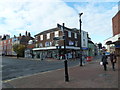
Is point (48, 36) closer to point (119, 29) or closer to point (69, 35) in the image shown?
point (69, 35)

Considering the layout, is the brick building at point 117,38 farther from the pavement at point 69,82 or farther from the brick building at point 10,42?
the brick building at point 10,42

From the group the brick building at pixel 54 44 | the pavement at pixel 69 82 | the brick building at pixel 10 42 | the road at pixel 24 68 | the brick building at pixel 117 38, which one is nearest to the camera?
the pavement at pixel 69 82

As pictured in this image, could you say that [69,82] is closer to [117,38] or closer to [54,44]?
[117,38]

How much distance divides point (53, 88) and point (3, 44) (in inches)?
2929

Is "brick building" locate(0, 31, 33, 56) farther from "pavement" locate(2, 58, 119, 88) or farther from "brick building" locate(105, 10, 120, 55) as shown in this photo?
"pavement" locate(2, 58, 119, 88)

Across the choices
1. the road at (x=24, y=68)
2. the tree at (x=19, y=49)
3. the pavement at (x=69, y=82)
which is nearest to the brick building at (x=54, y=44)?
the tree at (x=19, y=49)

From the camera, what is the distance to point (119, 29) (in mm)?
16172

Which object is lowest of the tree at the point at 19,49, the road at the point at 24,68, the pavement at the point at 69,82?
the road at the point at 24,68

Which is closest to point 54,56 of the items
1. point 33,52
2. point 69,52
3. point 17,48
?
point 69,52

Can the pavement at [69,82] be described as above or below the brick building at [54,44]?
below

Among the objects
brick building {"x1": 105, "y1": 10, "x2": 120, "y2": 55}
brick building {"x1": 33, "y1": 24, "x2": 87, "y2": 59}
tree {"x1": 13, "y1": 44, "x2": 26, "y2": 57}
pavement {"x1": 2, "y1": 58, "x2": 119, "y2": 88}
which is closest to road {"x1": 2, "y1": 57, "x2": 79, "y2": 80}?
pavement {"x1": 2, "y1": 58, "x2": 119, "y2": 88}

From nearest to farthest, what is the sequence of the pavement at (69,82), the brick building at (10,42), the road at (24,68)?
the pavement at (69,82)
the road at (24,68)
the brick building at (10,42)

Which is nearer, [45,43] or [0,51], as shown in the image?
[45,43]

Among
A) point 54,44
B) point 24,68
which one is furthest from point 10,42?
point 24,68
